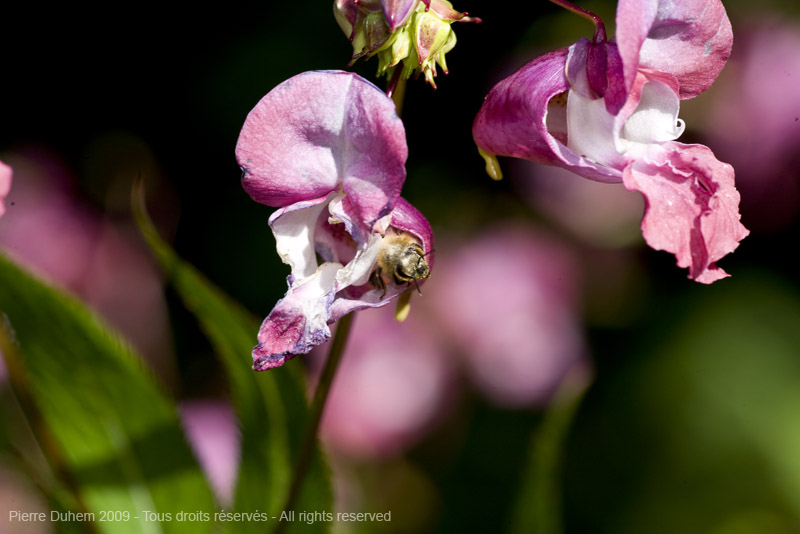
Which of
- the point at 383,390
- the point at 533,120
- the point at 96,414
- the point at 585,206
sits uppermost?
the point at 533,120

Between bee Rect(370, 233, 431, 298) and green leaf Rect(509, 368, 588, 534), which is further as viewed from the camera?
green leaf Rect(509, 368, 588, 534)

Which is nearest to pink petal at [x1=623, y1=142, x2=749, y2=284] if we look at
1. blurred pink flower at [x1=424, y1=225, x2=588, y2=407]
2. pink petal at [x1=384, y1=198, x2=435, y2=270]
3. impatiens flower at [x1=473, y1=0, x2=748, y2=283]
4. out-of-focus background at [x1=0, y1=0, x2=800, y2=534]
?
impatiens flower at [x1=473, y1=0, x2=748, y2=283]

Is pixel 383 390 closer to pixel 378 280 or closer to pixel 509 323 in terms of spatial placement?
pixel 509 323

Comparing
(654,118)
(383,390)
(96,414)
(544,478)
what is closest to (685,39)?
(654,118)

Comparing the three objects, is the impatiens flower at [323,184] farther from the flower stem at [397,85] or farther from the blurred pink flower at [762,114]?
the blurred pink flower at [762,114]

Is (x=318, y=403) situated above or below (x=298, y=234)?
below

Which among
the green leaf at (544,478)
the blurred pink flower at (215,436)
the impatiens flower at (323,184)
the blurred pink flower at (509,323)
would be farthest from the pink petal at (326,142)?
the blurred pink flower at (509,323)

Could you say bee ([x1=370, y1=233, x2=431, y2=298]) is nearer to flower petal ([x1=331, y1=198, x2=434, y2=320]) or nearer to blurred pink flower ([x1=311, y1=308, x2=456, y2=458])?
flower petal ([x1=331, y1=198, x2=434, y2=320])
